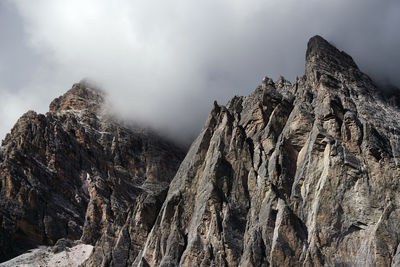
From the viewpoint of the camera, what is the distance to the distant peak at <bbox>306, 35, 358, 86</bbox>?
9788 cm

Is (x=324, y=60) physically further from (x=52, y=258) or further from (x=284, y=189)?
(x=52, y=258)

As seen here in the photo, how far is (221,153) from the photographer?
292ft

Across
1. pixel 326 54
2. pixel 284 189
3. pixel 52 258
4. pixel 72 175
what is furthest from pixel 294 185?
pixel 72 175

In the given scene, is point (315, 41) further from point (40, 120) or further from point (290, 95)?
point (40, 120)

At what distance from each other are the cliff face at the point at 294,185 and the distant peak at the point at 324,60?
1.27 feet

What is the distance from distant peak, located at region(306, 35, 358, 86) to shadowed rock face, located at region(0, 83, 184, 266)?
1302 inches

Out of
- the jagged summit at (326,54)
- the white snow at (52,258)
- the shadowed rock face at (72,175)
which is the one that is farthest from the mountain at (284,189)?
the shadowed rock face at (72,175)

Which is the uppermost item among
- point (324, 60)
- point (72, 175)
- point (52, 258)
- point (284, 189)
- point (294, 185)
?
point (324, 60)

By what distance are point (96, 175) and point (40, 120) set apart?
2066cm

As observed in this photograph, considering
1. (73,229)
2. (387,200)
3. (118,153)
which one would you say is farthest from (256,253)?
(118,153)

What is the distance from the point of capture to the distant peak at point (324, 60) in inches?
3853

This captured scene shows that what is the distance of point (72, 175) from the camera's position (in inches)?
6511

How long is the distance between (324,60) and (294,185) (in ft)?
102

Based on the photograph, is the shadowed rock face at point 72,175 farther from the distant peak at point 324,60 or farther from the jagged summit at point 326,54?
the jagged summit at point 326,54
